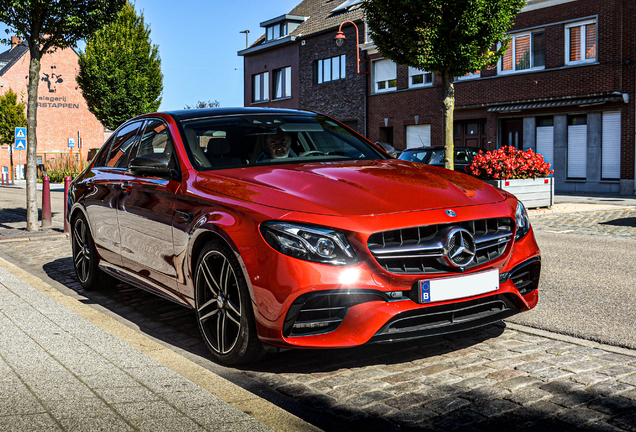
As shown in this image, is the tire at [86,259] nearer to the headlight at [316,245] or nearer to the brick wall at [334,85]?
the headlight at [316,245]

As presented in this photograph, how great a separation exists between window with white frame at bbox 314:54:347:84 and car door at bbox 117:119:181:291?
3116 centimetres

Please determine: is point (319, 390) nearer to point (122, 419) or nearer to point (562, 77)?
point (122, 419)

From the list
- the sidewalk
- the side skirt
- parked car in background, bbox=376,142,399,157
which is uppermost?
parked car in background, bbox=376,142,399,157

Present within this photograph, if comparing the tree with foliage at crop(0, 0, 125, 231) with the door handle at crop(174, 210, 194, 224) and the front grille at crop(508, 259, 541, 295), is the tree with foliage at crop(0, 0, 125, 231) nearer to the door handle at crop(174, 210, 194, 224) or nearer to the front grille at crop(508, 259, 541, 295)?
the door handle at crop(174, 210, 194, 224)

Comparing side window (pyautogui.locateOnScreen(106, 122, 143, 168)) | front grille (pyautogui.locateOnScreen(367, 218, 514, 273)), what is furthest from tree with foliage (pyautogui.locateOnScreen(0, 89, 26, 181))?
front grille (pyautogui.locateOnScreen(367, 218, 514, 273))

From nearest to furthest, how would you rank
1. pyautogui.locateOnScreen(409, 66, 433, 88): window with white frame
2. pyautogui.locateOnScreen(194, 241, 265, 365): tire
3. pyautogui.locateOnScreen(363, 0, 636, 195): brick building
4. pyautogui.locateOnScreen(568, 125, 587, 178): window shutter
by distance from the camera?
pyautogui.locateOnScreen(194, 241, 265, 365): tire, pyautogui.locateOnScreen(363, 0, 636, 195): brick building, pyautogui.locateOnScreen(568, 125, 587, 178): window shutter, pyautogui.locateOnScreen(409, 66, 433, 88): window with white frame

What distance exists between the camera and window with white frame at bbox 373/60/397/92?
32750 millimetres

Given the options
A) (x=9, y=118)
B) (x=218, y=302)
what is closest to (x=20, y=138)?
(x=218, y=302)

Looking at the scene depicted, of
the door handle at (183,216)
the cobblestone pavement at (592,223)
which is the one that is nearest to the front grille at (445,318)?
the door handle at (183,216)

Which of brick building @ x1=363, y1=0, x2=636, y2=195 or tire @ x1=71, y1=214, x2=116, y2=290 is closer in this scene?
tire @ x1=71, y1=214, x2=116, y2=290

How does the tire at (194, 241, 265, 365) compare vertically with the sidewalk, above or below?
above

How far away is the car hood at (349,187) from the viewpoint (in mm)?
3732

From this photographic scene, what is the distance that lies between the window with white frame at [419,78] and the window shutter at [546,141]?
6333 millimetres

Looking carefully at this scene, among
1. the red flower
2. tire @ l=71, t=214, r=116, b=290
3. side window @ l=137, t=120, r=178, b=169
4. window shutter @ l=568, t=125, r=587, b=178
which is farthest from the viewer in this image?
window shutter @ l=568, t=125, r=587, b=178
